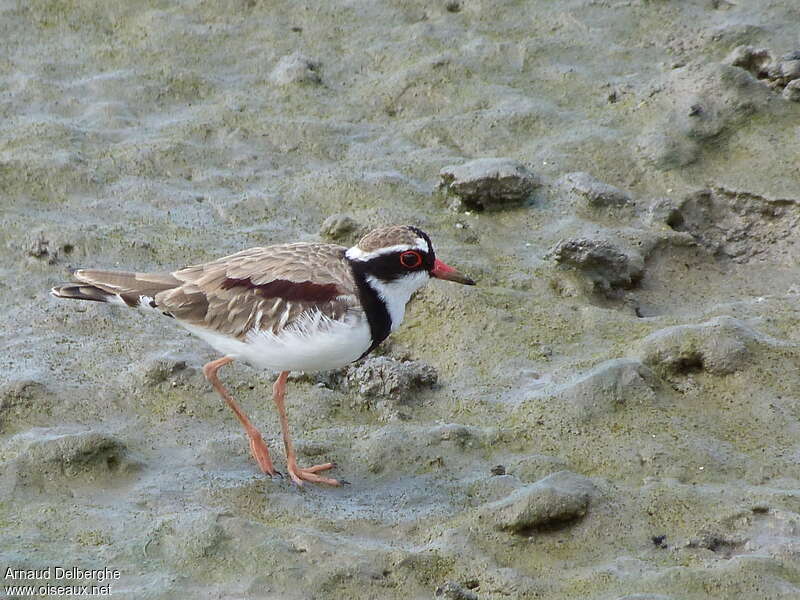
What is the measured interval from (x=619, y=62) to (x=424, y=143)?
1.95 meters

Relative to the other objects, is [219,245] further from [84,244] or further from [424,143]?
[424,143]

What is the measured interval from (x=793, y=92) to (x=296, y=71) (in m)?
4.12

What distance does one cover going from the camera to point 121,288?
675 cm

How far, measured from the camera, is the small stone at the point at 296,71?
1005 centimetres

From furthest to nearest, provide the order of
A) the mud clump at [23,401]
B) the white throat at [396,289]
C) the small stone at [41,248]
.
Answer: the small stone at [41,248] < the mud clump at [23,401] < the white throat at [396,289]

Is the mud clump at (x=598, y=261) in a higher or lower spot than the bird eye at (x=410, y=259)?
lower

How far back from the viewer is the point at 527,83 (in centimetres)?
990

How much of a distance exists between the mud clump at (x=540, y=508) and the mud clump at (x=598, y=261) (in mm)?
2204

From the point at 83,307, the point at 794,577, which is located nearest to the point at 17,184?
the point at 83,307

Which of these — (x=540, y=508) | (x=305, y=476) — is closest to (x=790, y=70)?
(x=540, y=508)

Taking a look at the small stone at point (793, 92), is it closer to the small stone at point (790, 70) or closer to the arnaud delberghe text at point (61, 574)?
the small stone at point (790, 70)

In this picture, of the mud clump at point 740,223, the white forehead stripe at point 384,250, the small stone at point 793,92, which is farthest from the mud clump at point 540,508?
the small stone at point 793,92

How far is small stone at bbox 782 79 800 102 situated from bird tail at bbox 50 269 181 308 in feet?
17.1

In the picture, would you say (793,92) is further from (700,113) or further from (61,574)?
(61,574)
